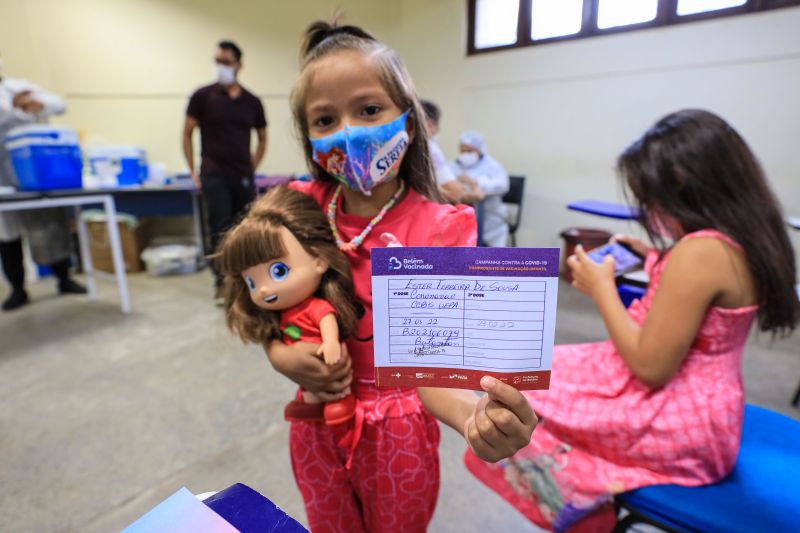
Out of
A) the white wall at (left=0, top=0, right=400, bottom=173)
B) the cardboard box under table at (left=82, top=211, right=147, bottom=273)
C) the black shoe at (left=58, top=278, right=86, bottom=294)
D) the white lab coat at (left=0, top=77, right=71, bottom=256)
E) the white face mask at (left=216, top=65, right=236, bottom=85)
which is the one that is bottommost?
the black shoe at (left=58, top=278, right=86, bottom=294)

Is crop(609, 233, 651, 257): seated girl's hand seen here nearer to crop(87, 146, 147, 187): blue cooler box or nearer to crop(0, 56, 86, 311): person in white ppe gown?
crop(0, 56, 86, 311): person in white ppe gown

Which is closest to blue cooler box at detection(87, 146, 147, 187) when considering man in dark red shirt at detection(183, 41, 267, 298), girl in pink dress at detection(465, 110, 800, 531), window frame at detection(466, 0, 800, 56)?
man in dark red shirt at detection(183, 41, 267, 298)

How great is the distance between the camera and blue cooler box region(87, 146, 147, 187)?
3639mm

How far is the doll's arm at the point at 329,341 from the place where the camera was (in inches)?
25.9

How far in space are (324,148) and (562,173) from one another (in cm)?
384

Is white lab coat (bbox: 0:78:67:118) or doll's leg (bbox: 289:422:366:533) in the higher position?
white lab coat (bbox: 0:78:67:118)

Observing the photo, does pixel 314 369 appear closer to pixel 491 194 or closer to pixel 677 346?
pixel 677 346

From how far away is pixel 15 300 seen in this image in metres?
3.05

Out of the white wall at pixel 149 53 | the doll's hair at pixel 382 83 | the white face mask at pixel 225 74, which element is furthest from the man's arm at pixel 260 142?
the doll's hair at pixel 382 83

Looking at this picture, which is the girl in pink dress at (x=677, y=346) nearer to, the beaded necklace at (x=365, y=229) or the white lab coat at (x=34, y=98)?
the beaded necklace at (x=365, y=229)

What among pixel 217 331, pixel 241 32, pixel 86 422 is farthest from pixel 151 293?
pixel 241 32

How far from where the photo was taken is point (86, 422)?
1.77m

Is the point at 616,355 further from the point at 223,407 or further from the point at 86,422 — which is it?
the point at 86,422

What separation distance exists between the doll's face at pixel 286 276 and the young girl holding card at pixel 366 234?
74 millimetres
